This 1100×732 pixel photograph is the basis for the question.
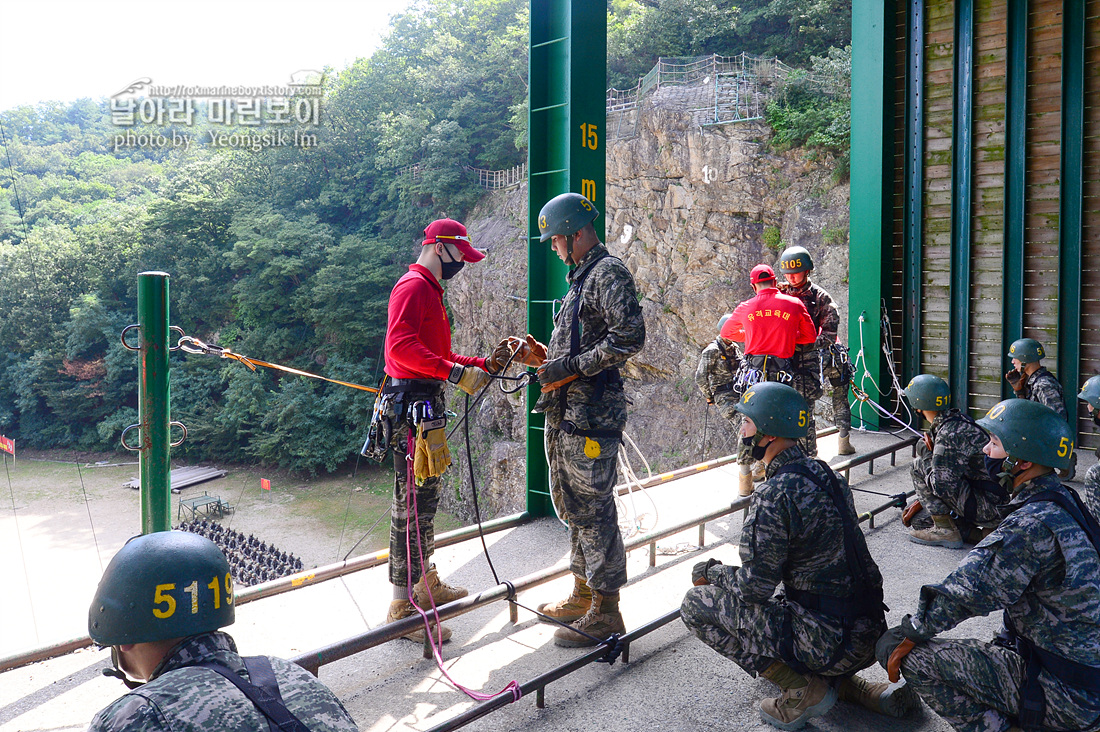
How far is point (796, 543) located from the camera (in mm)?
2920

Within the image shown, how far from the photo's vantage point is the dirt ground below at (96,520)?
24.0 m

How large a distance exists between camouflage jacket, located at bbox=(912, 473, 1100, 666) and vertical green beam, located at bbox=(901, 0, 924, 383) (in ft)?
24.7

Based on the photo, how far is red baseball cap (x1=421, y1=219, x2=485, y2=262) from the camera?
12.6 feet

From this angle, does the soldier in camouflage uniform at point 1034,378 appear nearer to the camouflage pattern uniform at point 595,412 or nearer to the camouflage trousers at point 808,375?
the camouflage trousers at point 808,375

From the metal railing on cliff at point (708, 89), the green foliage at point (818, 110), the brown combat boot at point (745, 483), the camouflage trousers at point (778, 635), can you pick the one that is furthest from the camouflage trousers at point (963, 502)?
the metal railing on cliff at point (708, 89)

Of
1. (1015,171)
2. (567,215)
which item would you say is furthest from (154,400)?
(1015,171)

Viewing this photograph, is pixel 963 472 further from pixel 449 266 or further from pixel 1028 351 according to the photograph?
pixel 449 266

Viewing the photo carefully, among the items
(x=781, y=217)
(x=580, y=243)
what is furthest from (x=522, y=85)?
(x=580, y=243)

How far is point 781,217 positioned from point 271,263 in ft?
71.0

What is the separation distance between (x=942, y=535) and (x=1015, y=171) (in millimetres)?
5622

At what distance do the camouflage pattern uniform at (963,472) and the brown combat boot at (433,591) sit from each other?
132 inches

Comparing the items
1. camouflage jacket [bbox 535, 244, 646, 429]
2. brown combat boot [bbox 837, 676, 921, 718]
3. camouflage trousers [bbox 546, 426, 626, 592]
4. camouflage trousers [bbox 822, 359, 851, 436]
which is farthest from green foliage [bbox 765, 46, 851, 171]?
brown combat boot [bbox 837, 676, 921, 718]

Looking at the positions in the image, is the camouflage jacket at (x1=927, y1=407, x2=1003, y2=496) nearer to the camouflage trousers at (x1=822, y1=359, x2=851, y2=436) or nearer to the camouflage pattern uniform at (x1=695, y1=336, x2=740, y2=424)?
the camouflage pattern uniform at (x1=695, y1=336, x2=740, y2=424)

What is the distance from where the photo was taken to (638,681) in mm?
3445
